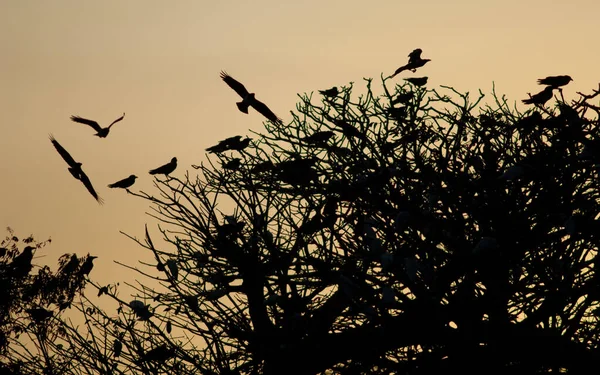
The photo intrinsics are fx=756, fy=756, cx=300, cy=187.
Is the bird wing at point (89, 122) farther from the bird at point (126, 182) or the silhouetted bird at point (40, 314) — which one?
the silhouetted bird at point (40, 314)

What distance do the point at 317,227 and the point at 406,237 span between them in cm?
112

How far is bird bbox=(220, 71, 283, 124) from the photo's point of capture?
880 cm

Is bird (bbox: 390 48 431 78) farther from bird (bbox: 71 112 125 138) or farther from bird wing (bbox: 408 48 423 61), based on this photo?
bird (bbox: 71 112 125 138)

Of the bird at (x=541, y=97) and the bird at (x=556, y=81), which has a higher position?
the bird at (x=556, y=81)

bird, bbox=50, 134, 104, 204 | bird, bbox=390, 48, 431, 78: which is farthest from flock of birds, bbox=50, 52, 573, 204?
bird, bbox=390, 48, 431, 78

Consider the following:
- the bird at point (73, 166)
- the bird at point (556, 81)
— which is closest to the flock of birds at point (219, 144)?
the bird at point (73, 166)

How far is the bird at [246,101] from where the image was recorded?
28.9 ft

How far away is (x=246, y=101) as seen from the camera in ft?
29.6

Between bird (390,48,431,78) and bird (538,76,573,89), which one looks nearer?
bird (538,76,573,89)

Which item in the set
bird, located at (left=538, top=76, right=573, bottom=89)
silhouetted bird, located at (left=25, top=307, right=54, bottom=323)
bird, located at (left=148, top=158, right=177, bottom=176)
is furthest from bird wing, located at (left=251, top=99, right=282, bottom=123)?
silhouetted bird, located at (left=25, top=307, right=54, bottom=323)

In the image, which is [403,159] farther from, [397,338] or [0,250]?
[0,250]

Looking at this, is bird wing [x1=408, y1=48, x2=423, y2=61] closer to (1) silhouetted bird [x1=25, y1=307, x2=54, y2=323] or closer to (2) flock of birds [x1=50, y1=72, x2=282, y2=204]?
(2) flock of birds [x1=50, y1=72, x2=282, y2=204]

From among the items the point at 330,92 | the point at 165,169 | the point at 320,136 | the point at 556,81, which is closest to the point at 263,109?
the point at 320,136

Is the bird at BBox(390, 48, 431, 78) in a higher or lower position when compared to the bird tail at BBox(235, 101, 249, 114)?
higher
